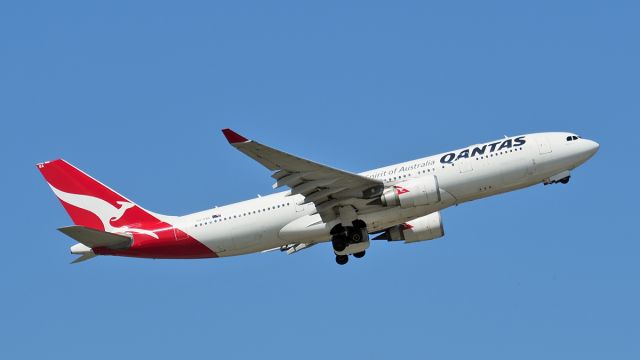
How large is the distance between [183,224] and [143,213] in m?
2.54

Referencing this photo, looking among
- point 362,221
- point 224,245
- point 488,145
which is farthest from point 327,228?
point 488,145

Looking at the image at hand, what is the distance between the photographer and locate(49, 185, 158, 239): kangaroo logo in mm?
49875

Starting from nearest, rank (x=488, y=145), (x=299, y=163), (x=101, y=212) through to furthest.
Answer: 1. (x=299, y=163)
2. (x=488, y=145)
3. (x=101, y=212)

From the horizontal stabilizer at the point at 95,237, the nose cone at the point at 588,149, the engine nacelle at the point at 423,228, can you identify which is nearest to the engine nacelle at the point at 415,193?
the engine nacelle at the point at 423,228

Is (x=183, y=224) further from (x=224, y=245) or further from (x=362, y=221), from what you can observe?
(x=362, y=221)

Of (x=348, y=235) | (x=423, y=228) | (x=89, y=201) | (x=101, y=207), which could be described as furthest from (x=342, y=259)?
(x=89, y=201)

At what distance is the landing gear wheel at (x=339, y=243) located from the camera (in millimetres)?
47812

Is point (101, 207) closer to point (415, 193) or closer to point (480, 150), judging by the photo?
point (415, 193)

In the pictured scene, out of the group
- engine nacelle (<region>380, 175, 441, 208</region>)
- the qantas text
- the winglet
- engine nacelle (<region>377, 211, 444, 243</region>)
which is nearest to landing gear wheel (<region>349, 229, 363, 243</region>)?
engine nacelle (<region>380, 175, 441, 208</region>)

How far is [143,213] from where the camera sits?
4962 centimetres

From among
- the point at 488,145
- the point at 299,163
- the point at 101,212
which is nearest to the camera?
the point at 299,163

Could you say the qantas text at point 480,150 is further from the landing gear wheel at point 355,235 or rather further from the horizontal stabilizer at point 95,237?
the horizontal stabilizer at point 95,237

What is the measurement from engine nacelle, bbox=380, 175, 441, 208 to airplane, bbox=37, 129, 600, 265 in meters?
0.04

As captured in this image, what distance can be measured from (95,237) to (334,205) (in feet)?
36.0
